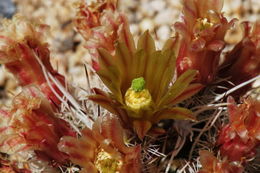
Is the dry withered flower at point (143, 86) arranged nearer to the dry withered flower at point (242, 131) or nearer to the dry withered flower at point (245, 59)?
the dry withered flower at point (242, 131)

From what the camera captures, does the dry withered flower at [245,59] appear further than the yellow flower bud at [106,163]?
Yes

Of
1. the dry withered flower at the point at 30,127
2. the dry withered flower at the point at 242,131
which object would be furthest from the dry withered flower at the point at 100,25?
the dry withered flower at the point at 242,131

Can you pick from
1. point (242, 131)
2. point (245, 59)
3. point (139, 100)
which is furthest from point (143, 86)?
point (245, 59)

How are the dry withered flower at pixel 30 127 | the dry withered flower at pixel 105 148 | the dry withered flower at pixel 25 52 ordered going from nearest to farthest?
the dry withered flower at pixel 105 148, the dry withered flower at pixel 30 127, the dry withered flower at pixel 25 52

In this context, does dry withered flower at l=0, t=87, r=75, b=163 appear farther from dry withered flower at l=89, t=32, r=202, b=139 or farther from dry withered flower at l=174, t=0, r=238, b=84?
dry withered flower at l=174, t=0, r=238, b=84

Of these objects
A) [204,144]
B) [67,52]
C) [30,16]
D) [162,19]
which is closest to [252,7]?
[162,19]
